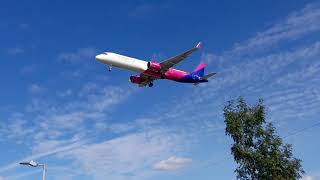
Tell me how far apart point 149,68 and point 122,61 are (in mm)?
3884

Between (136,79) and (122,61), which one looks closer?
(122,61)

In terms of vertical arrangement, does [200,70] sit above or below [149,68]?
above

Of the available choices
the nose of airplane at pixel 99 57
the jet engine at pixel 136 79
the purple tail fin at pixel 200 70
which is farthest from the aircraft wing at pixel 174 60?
the purple tail fin at pixel 200 70

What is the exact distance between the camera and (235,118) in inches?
1972

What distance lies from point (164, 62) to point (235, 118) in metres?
16.2

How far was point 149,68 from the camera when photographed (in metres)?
63.5

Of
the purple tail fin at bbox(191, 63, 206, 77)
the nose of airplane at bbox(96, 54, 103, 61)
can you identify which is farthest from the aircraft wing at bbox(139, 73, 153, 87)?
the purple tail fin at bbox(191, 63, 206, 77)

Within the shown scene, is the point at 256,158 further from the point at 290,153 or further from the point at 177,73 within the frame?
the point at 177,73

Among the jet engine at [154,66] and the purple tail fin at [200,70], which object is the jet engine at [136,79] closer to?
the jet engine at [154,66]

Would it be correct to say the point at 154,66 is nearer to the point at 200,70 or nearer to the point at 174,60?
the point at 174,60

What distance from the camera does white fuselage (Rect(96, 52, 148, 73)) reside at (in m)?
62.7

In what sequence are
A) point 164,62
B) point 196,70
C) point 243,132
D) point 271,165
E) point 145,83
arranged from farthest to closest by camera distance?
point 196,70 → point 145,83 → point 164,62 → point 243,132 → point 271,165

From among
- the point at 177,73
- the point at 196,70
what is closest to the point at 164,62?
the point at 177,73

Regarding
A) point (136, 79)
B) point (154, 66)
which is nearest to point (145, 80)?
point (136, 79)
